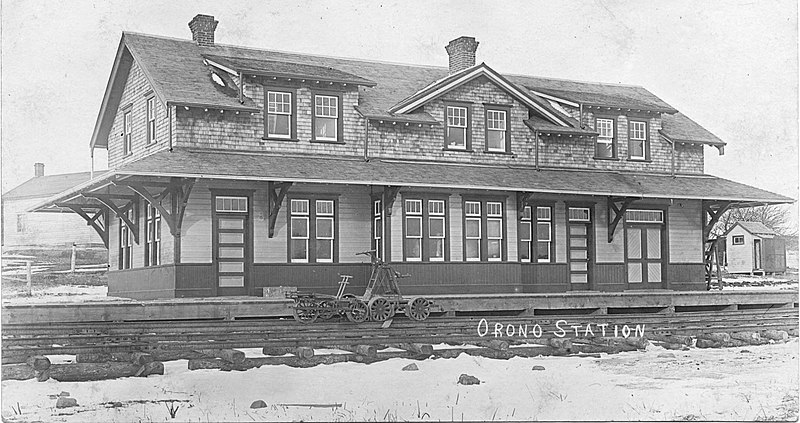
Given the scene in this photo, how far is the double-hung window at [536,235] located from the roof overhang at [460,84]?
2598 mm

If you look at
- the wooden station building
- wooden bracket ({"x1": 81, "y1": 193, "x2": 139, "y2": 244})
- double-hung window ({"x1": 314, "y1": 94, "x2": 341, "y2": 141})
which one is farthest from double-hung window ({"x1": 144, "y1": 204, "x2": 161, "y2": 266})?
double-hung window ({"x1": 314, "y1": 94, "x2": 341, "y2": 141})

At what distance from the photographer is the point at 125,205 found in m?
23.5

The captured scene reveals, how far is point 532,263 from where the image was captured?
23.2 metres

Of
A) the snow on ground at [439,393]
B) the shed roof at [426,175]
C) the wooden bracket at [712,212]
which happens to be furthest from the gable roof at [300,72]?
the snow on ground at [439,393]

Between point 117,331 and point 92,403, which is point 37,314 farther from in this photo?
point 92,403

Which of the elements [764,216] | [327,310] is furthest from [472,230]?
[764,216]

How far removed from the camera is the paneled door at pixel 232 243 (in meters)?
20.2

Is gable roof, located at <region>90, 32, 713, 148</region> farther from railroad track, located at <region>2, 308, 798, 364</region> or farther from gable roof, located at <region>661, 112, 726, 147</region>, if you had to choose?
railroad track, located at <region>2, 308, 798, 364</region>

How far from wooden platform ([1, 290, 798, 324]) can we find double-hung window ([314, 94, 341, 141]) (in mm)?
4646

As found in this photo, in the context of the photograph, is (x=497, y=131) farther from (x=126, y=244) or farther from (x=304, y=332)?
(x=126, y=244)

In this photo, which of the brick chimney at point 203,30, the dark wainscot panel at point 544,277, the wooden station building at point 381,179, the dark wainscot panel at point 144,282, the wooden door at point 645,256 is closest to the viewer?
the dark wainscot panel at point 144,282

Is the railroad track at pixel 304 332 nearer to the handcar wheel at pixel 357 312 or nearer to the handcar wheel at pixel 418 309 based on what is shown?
the handcar wheel at pixel 357 312

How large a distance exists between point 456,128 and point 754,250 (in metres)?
23.4

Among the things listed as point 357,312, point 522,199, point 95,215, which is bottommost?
point 357,312
